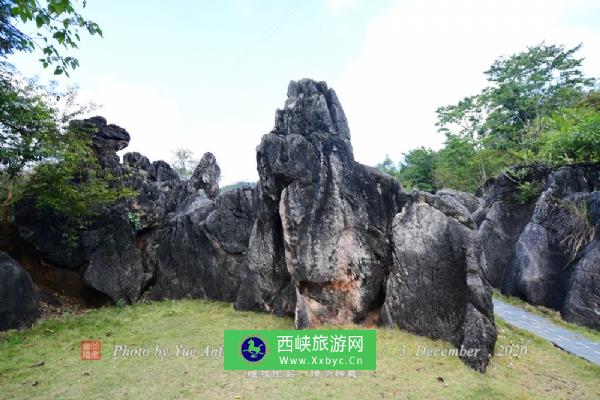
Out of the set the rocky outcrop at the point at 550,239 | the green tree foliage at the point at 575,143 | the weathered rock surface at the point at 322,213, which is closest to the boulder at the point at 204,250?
the weathered rock surface at the point at 322,213

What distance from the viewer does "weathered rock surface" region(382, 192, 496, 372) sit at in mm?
6035

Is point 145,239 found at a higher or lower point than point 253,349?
higher

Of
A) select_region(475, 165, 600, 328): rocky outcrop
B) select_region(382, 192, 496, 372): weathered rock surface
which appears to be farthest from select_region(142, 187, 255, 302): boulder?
select_region(475, 165, 600, 328): rocky outcrop

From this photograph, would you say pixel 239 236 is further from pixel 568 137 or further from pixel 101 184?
pixel 568 137

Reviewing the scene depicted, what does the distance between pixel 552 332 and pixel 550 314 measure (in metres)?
1.36

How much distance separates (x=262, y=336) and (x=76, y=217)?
22.8 feet

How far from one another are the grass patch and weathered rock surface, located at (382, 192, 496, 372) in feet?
9.38

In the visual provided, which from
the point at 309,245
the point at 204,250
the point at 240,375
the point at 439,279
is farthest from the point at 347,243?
the point at 204,250

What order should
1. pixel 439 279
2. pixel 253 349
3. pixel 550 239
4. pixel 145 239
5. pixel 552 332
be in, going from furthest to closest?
→ pixel 145 239, pixel 550 239, pixel 552 332, pixel 439 279, pixel 253 349

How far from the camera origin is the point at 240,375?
204 inches

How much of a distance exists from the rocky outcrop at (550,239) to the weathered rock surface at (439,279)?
325 centimetres

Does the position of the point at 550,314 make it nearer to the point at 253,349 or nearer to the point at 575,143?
the point at 575,143
